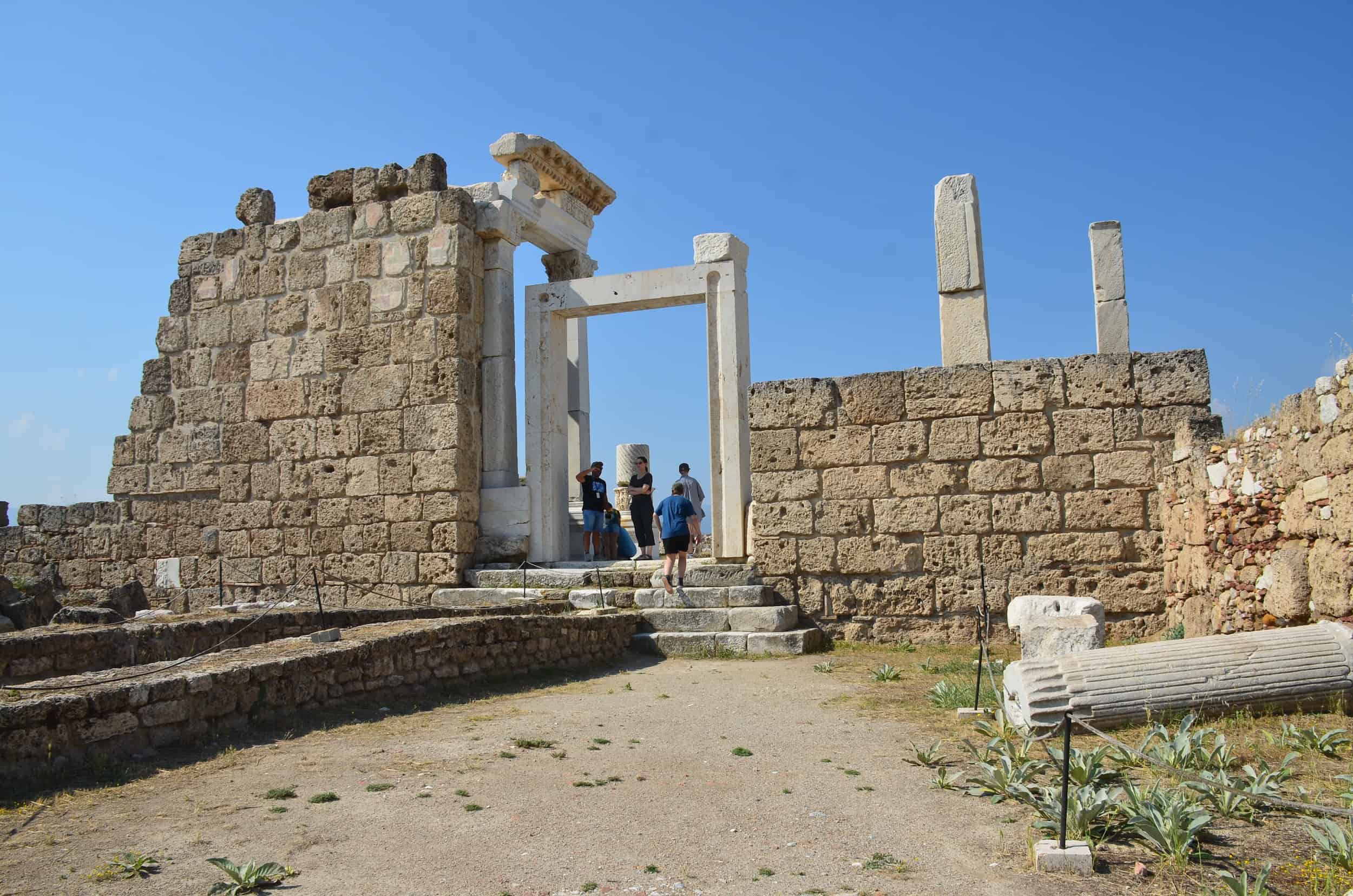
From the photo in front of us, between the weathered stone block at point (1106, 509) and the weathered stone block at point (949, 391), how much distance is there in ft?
3.63

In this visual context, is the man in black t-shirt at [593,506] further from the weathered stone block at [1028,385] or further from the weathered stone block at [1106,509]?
the weathered stone block at [1106,509]

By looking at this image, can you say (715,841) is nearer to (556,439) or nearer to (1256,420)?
(1256,420)

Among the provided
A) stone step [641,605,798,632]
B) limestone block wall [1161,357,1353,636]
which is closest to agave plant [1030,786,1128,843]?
limestone block wall [1161,357,1353,636]

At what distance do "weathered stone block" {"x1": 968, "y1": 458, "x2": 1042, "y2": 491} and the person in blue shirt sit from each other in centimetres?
260

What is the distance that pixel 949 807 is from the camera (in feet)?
14.4

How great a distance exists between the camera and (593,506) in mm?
12141

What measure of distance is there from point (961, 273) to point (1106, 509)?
2.55m

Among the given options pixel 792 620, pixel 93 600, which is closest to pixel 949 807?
pixel 792 620

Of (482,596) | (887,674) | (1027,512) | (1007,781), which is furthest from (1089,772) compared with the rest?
(482,596)

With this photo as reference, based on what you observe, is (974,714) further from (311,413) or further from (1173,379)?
(311,413)

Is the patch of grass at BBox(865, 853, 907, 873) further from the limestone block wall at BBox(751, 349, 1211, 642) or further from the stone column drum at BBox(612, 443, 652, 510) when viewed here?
the stone column drum at BBox(612, 443, 652, 510)

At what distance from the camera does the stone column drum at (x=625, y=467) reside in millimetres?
17359

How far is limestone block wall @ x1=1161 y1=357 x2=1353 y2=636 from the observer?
596 cm

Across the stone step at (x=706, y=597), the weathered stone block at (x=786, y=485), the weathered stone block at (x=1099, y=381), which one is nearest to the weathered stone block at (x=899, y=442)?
the weathered stone block at (x=786, y=485)
